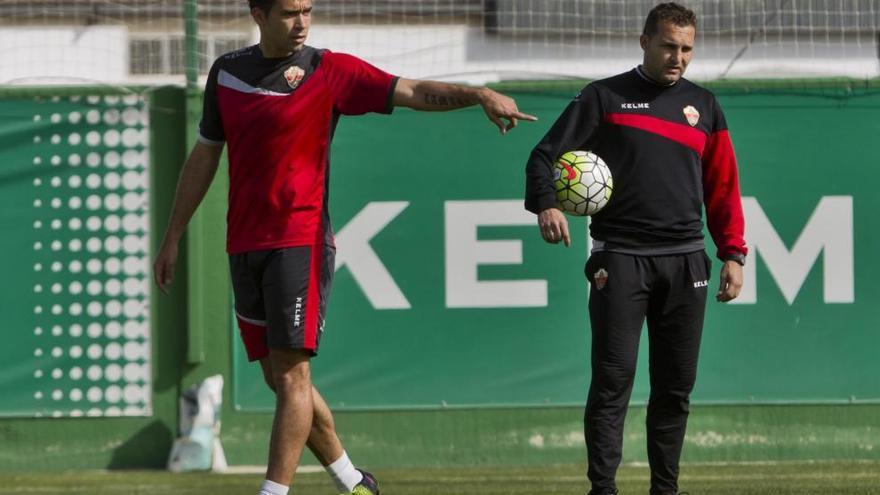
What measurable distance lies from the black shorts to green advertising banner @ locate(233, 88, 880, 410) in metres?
2.73

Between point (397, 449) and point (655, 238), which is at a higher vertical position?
point (655, 238)

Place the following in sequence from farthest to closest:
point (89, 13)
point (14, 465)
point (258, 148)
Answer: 1. point (89, 13)
2. point (14, 465)
3. point (258, 148)

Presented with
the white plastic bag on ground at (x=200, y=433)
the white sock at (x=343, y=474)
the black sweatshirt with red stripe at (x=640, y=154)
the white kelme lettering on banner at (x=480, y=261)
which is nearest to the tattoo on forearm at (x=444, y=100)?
the black sweatshirt with red stripe at (x=640, y=154)

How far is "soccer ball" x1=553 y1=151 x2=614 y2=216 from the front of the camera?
576 centimetres

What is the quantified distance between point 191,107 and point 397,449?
235 centimetres

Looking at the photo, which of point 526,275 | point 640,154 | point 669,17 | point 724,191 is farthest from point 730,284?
point 526,275

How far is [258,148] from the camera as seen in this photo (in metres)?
5.66

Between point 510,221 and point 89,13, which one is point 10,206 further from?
point 510,221

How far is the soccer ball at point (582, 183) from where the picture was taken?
5758 millimetres

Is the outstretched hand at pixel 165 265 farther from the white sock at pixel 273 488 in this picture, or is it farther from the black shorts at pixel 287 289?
the white sock at pixel 273 488

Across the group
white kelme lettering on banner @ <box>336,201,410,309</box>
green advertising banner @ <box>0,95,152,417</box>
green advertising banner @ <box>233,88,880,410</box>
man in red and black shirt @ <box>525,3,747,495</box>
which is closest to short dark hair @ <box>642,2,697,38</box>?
man in red and black shirt @ <box>525,3,747,495</box>

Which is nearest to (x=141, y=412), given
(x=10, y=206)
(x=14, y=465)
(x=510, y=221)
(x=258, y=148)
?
(x=14, y=465)

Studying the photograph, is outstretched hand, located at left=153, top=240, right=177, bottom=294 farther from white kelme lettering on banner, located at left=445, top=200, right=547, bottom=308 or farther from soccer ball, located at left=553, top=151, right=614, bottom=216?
white kelme lettering on banner, located at left=445, top=200, right=547, bottom=308

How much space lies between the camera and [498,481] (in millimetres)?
7887
